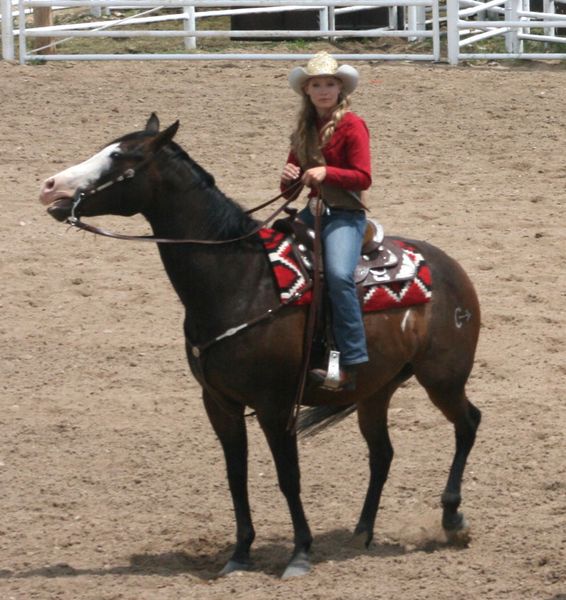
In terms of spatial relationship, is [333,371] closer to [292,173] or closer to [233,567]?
[292,173]

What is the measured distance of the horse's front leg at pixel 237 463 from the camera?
5621 mm

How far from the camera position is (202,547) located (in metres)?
5.98

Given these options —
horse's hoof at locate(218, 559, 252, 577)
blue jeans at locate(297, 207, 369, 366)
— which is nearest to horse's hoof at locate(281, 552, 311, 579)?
horse's hoof at locate(218, 559, 252, 577)

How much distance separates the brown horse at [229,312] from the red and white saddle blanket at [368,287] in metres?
0.04

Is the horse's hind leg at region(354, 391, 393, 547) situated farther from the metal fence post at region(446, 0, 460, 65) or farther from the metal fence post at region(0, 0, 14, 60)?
the metal fence post at region(0, 0, 14, 60)

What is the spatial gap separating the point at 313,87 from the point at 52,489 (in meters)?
2.51

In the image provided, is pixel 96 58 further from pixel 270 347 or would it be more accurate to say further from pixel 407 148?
pixel 270 347

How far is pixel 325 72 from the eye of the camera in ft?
17.8

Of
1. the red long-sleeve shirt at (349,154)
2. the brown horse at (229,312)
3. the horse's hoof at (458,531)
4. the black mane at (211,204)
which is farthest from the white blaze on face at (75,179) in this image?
the horse's hoof at (458,531)

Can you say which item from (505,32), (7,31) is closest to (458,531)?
(7,31)

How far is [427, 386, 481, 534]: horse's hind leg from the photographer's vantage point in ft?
19.6

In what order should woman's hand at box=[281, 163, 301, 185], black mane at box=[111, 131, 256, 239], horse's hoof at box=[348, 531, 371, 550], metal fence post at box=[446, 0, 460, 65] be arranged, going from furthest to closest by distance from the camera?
metal fence post at box=[446, 0, 460, 65]
horse's hoof at box=[348, 531, 371, 550]
woman's hand at box=[281, 163, 301, 185]
black mane at box=[111, 131, 256, 239]

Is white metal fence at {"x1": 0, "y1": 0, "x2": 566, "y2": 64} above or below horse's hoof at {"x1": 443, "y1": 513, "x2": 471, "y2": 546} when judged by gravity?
above

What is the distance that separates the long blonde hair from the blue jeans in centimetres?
29
